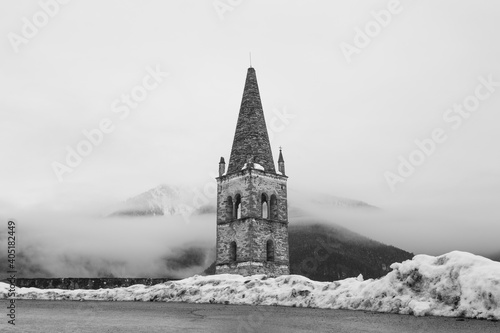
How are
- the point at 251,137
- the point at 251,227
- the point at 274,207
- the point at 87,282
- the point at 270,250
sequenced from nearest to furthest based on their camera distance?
the point at 87,282 < the point at 251,227 < the point at 270,250 < the point at 274,207 < the point at 251,137

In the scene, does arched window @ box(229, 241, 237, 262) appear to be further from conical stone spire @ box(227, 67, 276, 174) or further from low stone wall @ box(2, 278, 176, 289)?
low stone wall @ box(2, 278, 176, 289)

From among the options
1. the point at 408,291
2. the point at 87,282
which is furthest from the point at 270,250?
the point at 408,291

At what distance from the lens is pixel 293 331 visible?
8.57m

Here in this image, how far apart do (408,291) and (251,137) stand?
27.5 meters

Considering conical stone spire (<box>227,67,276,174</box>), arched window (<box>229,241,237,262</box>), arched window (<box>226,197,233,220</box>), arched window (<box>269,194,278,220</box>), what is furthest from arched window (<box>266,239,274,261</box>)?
conical stone spire (<box>227,67,276,174</box>)

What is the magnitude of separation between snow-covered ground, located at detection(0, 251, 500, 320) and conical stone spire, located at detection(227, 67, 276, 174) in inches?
700

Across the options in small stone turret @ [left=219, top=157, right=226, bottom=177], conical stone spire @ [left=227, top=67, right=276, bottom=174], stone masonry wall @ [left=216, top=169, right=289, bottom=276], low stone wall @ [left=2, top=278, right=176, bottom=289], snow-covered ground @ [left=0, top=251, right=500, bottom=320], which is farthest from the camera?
small stone turret @ [left=219, top=157, right=226, bottom=177]

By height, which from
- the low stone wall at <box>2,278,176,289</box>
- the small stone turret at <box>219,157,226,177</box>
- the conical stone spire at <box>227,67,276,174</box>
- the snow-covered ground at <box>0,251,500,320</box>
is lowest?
the low stone wall at <box>2,278,176,289</box>

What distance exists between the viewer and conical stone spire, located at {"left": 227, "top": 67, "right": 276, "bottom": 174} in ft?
130

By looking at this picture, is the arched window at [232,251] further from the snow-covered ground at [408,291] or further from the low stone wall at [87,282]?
the snow-covered ground at [408,291]

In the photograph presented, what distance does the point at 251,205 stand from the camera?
1469 inches

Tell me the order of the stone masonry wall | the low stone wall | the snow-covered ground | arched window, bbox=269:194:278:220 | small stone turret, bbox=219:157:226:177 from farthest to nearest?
small stone turret, bbox=219:157:226:177 < arched window, bbox=269:194:278:220 < the stone masonry wall < the low stone wall < the snow-covered ground

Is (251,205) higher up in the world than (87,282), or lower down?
higher up

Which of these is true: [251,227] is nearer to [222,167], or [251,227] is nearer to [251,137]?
[222,167]
